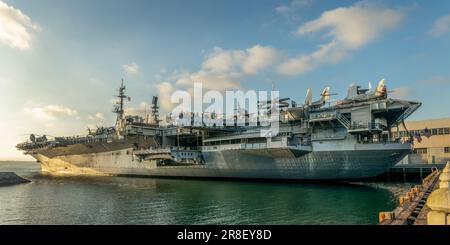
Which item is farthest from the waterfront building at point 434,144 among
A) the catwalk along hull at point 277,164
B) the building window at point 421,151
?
the catwalk along hull at point 277,164

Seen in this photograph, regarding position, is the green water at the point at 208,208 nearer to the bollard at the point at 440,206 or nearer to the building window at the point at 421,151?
the bollard at the point at 440,206

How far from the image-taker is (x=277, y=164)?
1281 inches

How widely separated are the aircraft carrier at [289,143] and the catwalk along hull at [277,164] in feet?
0.26

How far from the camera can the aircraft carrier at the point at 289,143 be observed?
29.0 meters

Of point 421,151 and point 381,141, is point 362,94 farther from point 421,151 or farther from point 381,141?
point 421,151

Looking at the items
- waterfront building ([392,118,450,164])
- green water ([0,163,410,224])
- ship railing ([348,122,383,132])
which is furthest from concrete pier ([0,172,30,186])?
waterfront building ([392,118,450,164])

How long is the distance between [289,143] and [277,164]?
3228mm

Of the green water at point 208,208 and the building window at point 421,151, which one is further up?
the building window at point 421,151

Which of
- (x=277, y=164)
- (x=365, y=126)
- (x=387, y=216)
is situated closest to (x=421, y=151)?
(x=365, y=126)

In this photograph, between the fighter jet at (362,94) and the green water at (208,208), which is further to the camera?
the fighter jet at (362,94)

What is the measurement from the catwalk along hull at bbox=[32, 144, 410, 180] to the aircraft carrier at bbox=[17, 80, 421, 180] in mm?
78

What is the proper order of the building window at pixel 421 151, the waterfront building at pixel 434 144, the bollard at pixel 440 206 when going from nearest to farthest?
the bollard at pixel 440 206 → the waterfront building at pixel 434 144 → the building window at pixel 421 151
